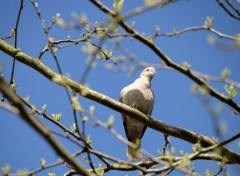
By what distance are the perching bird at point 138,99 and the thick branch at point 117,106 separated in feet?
4.87

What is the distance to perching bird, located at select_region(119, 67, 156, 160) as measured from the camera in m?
5.93

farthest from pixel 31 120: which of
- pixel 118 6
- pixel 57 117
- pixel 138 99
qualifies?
pixel 138 99

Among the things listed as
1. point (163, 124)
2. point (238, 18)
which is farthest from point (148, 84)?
point (238, 18)

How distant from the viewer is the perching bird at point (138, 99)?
19.4 feet

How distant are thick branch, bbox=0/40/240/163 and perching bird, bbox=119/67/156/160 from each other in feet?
4.87

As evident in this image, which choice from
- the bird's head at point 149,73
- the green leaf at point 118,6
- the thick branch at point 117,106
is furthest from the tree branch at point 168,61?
the bird's head at point 149,73

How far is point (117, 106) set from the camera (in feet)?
13.0

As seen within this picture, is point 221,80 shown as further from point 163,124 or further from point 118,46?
point 163,124

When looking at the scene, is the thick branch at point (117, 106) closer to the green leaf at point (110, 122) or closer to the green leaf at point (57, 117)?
the green leaf at point (57, 117)

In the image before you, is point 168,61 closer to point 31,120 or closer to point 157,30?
point 157,30

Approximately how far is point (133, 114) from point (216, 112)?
1.83m

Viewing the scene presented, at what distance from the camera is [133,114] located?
4.09m

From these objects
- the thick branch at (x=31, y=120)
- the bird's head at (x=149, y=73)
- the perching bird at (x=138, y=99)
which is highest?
the bird's head at (x=149, y=73)

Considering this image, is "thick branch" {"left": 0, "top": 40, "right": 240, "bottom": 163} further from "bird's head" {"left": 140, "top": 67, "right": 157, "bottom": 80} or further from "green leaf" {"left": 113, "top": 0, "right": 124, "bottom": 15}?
"bird's head" {"left": 140, "top": 67, "right": 157, "bottom": 80}
